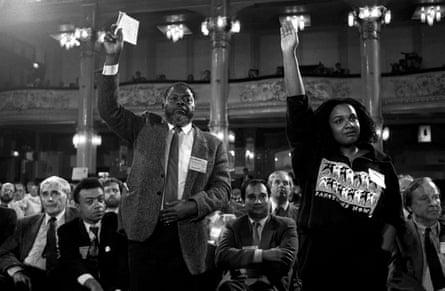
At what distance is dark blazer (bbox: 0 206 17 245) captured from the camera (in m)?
3.45

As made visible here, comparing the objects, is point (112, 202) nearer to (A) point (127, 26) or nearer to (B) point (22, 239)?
(B) point (22, 239)

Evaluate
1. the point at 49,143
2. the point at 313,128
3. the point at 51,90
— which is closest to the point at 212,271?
the point at 313,128

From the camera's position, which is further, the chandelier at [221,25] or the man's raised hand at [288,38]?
the chandelier at [221,25]

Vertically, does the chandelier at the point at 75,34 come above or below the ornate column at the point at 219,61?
above

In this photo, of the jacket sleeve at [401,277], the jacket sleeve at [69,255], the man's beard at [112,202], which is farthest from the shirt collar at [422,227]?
the man's beard at [112,202]

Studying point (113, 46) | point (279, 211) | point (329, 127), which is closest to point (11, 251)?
point (113, 46)

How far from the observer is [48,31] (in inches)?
600

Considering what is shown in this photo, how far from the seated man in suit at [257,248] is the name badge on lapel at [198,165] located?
144cm

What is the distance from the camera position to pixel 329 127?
79.3 inches

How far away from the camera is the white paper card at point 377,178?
73.8 inches

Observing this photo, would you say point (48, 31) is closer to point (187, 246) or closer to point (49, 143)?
point (49, 143)

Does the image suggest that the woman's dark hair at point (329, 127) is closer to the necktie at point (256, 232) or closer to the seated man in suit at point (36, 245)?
the necktie at point (256, 232)

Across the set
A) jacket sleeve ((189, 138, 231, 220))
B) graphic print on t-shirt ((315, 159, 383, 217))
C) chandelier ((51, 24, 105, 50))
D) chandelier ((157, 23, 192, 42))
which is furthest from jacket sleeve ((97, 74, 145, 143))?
chandelier ((157, 23, 192, 42))

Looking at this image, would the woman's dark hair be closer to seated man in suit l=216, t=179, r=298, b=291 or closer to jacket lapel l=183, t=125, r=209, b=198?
jacket lapel l=183, t=125, r=209, b=198
